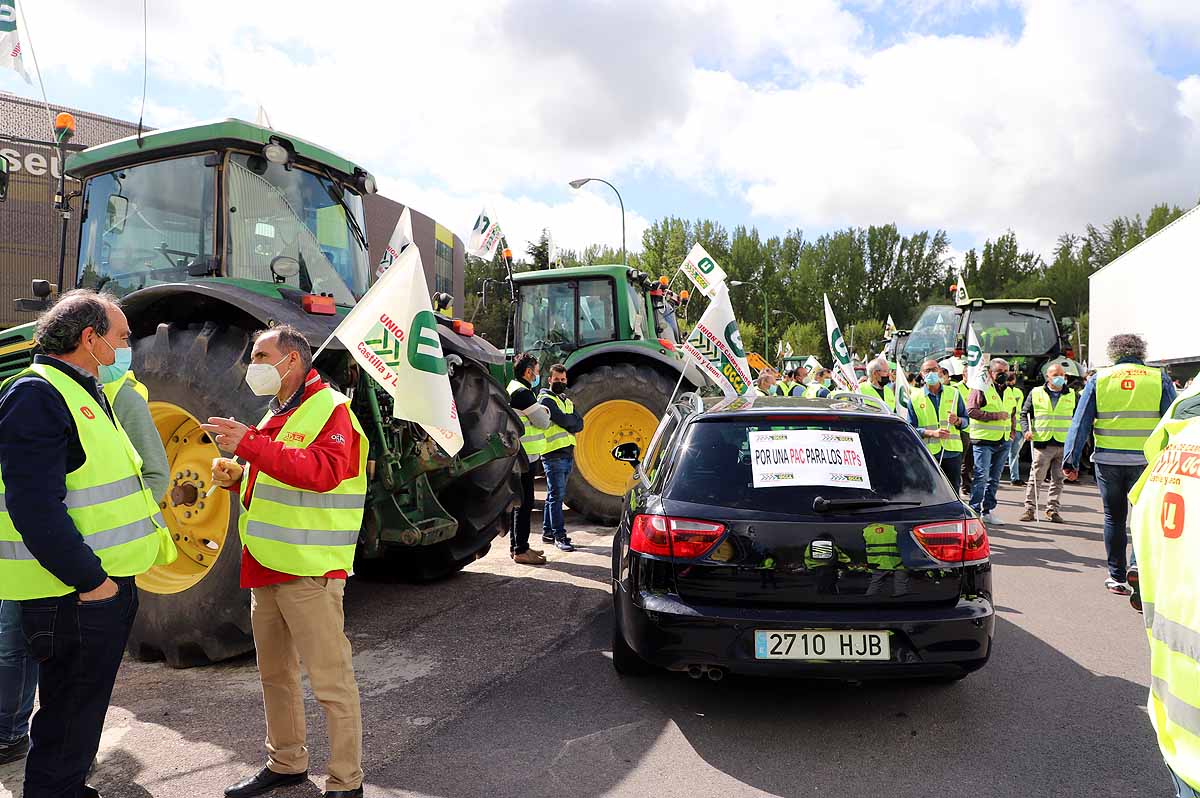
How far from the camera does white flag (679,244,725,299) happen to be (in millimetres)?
10656

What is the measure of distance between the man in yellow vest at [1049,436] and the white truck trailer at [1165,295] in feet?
7.49

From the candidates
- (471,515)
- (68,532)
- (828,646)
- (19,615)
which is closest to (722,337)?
(471,515)

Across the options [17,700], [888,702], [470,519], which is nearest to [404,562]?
[470,519]

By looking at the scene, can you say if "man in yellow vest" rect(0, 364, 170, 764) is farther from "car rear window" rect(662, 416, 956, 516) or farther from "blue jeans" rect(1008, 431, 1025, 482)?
"blue jeans" rect(1008, 431, 1025, 482)

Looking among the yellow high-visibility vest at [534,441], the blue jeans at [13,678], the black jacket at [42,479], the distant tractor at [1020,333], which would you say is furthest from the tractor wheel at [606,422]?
the distant tractor at [1020,333]

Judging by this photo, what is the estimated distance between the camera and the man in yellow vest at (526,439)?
21.9 feet

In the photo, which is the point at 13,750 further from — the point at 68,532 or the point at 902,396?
the point at 902,396

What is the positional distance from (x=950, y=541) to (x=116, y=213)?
5.07m

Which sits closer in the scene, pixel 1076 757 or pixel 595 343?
pixel 1076 757

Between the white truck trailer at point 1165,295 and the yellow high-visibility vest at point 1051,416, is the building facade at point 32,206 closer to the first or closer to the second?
the yellow high-visibility vest at point 1051,416

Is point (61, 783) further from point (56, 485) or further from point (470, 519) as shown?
point (470, 519)

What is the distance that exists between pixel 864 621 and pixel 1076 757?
1005 mm

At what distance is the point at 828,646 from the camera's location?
3.49m

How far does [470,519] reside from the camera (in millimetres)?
6082
